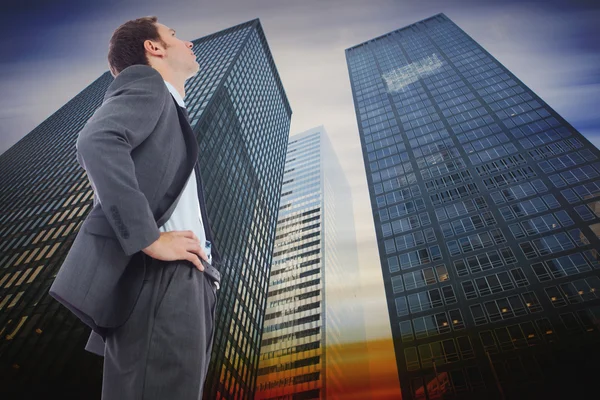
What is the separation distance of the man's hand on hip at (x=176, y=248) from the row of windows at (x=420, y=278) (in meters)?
52.6

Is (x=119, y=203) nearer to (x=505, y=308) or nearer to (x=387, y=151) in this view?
(x=505, y=308)

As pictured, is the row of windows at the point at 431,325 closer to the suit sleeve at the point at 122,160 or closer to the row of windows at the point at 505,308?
the row of windows at the point at 505,308

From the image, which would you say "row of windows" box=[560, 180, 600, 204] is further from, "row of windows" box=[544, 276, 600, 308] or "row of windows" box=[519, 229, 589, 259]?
"row of windows" box=[544, 276, 600, 308]

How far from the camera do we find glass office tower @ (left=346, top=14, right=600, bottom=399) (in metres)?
39.2

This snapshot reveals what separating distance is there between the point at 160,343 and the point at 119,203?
66 centimetres

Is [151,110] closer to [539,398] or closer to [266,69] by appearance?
[539,398]

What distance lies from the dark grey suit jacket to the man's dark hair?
661 millimetres

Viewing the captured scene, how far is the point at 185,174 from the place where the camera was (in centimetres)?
208

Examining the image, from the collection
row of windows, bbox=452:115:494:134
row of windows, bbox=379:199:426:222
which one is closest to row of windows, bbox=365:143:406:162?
row of windows, bbox=452:115:494:134

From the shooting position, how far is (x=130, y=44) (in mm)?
2574

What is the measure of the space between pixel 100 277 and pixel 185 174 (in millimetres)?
743

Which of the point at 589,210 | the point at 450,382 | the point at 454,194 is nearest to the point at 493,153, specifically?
the point at 454,194

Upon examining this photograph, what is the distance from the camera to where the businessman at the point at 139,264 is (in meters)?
1.54

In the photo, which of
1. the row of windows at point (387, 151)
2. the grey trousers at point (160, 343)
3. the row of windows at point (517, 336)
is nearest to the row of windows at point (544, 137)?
the row of windows at point (387, 151)
